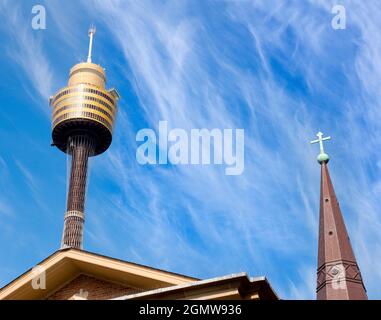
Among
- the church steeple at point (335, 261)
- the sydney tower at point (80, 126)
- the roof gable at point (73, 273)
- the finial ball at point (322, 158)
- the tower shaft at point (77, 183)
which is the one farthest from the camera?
the sydney tower at point (80, 126)

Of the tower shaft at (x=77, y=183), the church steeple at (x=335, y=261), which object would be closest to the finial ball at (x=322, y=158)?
the church steeple at (x=335, y=261)

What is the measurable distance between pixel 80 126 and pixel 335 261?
314 feet

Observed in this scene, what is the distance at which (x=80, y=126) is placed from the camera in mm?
146375

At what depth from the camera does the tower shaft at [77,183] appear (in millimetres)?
136750

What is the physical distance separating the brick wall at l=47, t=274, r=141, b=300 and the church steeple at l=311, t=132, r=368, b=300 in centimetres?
4123

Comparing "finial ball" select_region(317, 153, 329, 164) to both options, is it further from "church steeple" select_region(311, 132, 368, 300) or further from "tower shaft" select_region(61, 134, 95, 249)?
"tower shaft" select_region(61, 134, 95, 249)

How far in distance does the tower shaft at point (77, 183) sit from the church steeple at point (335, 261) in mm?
79020

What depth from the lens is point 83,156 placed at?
145 metres

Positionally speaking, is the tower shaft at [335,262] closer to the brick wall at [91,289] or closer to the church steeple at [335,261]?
the church steeple at [335,261]

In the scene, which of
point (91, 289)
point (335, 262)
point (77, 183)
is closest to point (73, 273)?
point (91, 289)

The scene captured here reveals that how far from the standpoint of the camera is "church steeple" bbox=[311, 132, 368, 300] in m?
57.5

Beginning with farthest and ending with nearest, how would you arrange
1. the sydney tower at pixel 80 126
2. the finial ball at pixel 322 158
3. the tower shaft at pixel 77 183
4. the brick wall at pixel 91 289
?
the sydney tower at pixel 80 126 < the tower shaft at pixel 77 183 < the finial ball at pixel 322 158 < the brick wall at pixel 91 289

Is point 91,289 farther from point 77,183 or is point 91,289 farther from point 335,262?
point 77,183
